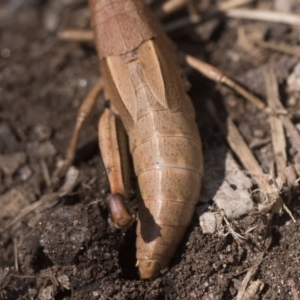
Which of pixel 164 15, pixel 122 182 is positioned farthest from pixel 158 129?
pixel 164 15

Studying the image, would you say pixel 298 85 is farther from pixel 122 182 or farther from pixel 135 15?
pixel 122 182

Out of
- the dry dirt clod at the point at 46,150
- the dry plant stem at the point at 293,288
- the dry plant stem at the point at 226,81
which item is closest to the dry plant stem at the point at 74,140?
the dry dirt clod at the point at 46,150

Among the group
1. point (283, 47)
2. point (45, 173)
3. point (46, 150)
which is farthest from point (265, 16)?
point (45, 173)

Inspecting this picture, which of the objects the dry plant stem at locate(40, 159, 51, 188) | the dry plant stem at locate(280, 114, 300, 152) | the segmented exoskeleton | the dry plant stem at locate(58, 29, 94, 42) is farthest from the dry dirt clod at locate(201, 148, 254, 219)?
the dry plant stem at locate(58, 29, 94, 42)

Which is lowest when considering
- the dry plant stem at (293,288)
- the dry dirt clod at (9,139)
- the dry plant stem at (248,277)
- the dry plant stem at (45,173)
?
the dry plant stem at (293,288)

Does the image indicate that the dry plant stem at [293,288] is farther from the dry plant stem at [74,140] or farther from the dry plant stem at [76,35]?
the dry plant stem at [76,35]
